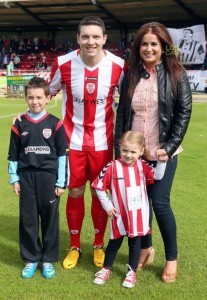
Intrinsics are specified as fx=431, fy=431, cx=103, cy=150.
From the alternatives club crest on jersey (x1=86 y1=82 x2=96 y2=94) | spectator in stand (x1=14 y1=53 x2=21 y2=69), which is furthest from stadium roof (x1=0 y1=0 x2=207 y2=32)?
club crest on jersey (x1=86 y1=82 x2=96 y2=94)

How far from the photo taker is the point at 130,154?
126 inches

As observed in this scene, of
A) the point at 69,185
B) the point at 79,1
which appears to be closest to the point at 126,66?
the point at 69,185

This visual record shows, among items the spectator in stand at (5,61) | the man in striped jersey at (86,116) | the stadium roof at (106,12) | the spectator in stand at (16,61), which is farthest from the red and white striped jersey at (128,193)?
the spectator in stand at (5,61)

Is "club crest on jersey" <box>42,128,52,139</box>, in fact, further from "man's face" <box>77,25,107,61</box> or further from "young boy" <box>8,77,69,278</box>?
"man's face" <box>77,25,107,61</box>

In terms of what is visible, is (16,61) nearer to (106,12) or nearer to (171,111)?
(106,12)

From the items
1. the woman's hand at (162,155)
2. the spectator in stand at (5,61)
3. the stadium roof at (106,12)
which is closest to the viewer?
the woman's hand at (162,155)

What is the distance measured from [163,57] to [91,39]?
23.5 inches

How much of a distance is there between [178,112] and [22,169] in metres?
1.29

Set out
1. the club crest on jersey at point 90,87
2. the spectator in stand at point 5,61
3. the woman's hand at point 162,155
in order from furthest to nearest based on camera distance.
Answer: the spectator in stand at point 5,61 → the club crest on jersey at point 90,87 → the woman's hand at point 162,155

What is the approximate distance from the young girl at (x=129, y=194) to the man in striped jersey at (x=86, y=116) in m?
0.46

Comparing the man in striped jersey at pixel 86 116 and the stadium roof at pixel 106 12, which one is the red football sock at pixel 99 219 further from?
the stadium roof at pixel 106 12

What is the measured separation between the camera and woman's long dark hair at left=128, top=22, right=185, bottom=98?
318 centimetres

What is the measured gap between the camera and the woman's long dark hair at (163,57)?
3.18 m

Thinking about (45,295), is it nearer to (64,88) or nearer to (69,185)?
(69,185)
